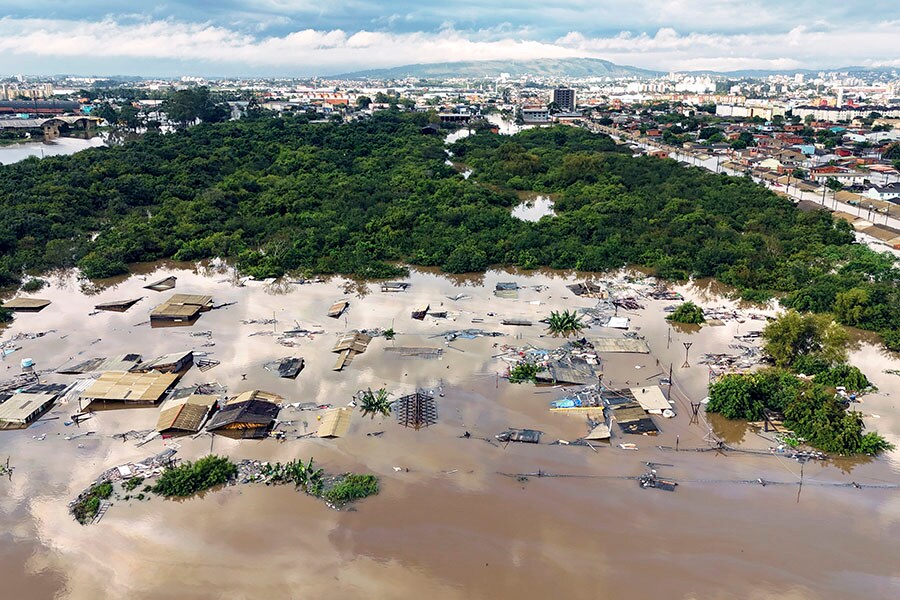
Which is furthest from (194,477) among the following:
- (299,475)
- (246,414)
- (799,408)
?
(799,408)

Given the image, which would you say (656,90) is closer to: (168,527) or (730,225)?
(730,225)

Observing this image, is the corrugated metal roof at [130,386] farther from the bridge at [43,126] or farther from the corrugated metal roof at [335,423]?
the bridge at [43,126]

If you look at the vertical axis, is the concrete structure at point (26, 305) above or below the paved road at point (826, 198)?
below

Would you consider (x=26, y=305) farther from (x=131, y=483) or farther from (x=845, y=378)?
(x=845, y=378)

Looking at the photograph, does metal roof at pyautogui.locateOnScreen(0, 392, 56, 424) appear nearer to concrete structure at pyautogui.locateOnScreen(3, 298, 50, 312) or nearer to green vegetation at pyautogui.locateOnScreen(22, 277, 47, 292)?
concrete structure at pyautogui.locateOnScreen(3, 298, 50, 312)

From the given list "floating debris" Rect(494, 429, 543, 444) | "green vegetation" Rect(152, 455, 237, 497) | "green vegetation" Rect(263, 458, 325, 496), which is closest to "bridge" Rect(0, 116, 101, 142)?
"green vegetation" Rect(152, 455, 237, 497)

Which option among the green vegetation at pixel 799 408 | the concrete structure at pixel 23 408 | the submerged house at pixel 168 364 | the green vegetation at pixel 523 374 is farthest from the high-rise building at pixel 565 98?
the concrete structure at pixel 23 408

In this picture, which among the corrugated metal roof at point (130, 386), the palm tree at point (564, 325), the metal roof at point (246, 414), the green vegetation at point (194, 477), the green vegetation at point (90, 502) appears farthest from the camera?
the palm tree at point (564, 325)
